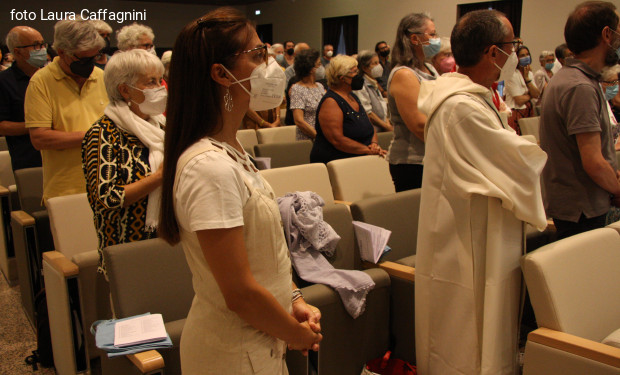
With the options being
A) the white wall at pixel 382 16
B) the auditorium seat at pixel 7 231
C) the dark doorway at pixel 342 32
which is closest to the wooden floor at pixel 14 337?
the auditorium seat at pixel 7 231

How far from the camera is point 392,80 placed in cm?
261

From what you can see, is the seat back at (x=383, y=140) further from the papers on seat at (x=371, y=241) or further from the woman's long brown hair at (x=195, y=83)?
the woman's long brown hair at (x=195, y=83)

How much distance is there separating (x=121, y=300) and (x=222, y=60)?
1159 millimetres

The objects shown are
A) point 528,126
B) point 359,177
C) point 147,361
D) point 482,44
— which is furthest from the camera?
point 528,126

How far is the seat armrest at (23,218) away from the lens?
2.79 m

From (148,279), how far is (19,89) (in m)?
1.98

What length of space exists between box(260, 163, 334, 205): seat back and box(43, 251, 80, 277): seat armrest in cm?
104

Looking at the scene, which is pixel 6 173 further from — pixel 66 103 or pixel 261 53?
pixel 261 53

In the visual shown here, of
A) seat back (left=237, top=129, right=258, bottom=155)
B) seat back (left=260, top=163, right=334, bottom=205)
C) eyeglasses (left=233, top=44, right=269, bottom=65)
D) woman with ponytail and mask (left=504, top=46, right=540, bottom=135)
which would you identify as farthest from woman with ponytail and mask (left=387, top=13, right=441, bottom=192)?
woman with ponytail and mask (left=504, top=46, right=540, bottom=135)

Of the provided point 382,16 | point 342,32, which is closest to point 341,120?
point 382,16

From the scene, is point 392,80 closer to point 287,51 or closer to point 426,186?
point 426,186

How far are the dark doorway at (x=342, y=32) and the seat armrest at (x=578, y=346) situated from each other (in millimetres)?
11525

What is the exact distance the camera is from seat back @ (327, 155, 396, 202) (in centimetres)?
327

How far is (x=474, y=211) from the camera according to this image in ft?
5.43
